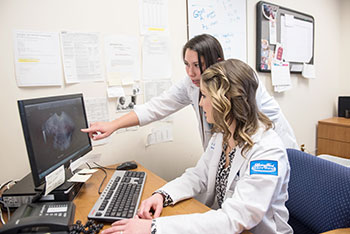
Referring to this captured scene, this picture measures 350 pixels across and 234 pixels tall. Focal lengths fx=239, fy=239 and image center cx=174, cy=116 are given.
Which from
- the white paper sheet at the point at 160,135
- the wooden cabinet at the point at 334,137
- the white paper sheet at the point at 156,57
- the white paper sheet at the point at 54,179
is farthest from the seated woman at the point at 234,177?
the wooden cabinet at the point at 334,137

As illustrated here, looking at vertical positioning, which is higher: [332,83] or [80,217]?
[332,83]

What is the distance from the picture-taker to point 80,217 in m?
0.86

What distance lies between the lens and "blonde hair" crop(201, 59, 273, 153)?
0.84m

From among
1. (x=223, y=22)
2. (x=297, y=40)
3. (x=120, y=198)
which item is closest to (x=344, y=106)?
(x=297, y=40)

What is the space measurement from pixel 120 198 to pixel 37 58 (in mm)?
831

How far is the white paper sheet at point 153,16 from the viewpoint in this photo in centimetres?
153

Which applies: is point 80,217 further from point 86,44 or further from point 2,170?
point 86,44

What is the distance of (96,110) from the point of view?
1.42 meters

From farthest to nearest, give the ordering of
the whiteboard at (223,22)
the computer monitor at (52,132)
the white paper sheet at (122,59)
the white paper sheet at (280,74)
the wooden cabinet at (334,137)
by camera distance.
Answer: the wooden cabinet at (334,137) → the white paper sheet at (280,74) → the whiteboard at (223,22) → the white paper sheet at (122,59) → the computer monitor at (52,132)

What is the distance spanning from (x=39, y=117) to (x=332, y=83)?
3.59 metres

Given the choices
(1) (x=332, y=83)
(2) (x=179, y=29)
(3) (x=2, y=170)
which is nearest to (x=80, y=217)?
(3) (x=2, y=170)

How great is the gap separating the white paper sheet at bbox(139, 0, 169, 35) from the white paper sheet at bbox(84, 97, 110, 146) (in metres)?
0.52

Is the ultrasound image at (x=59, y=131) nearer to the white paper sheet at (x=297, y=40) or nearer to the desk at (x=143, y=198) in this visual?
the desk at (x=143, y=198)

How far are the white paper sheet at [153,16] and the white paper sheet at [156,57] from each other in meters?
0.05
